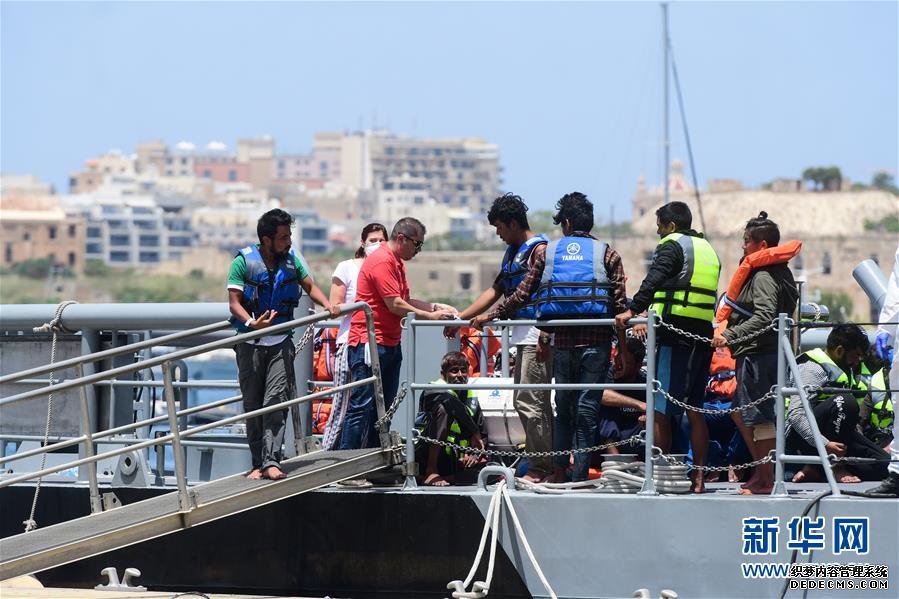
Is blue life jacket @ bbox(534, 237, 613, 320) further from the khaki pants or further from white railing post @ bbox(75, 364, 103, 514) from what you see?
white railing post @ bbox(75, 364, 103, 514)

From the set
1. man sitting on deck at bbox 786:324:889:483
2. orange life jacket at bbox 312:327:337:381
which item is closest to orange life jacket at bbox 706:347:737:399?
Answer: man sitting on deck at bbox 786:324:889:483

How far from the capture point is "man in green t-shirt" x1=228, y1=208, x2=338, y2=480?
28.3 feet

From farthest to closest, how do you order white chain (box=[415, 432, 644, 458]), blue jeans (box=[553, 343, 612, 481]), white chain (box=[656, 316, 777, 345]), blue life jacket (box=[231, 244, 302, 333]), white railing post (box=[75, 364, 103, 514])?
white railing post (box=[75, 364, 103, 514]), blue life jacket (box=[231, 244, 302, 333]), blue jeans (box=[553, 343, 612, 481]), white chain (box=[415, 432, 644, 458]), white chain (box=[656, 316, 777, 345])

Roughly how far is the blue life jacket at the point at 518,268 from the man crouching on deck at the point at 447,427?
1.58ft

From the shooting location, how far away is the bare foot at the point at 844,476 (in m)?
8.90

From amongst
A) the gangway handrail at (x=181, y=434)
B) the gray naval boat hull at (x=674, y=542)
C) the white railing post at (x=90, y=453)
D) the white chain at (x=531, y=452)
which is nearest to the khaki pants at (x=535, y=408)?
the white chain at (x=531, y=452)

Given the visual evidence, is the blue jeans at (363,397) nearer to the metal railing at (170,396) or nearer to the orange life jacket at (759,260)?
the metal railing at (170,396)

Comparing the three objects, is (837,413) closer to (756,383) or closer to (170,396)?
(756,383)

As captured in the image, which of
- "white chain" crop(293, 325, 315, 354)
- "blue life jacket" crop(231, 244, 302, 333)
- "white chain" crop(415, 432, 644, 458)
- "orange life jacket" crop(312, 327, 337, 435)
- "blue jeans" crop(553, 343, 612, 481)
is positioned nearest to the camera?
"white chain" crop(415, 432, 644, 458)

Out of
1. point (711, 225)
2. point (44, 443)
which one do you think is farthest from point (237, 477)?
point (711, 225)

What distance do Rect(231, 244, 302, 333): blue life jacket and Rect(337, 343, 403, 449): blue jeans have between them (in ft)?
1.62

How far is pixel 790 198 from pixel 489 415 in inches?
7008

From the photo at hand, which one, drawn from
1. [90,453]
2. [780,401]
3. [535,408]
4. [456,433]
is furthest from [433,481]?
[780,401]

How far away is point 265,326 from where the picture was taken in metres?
8.63
